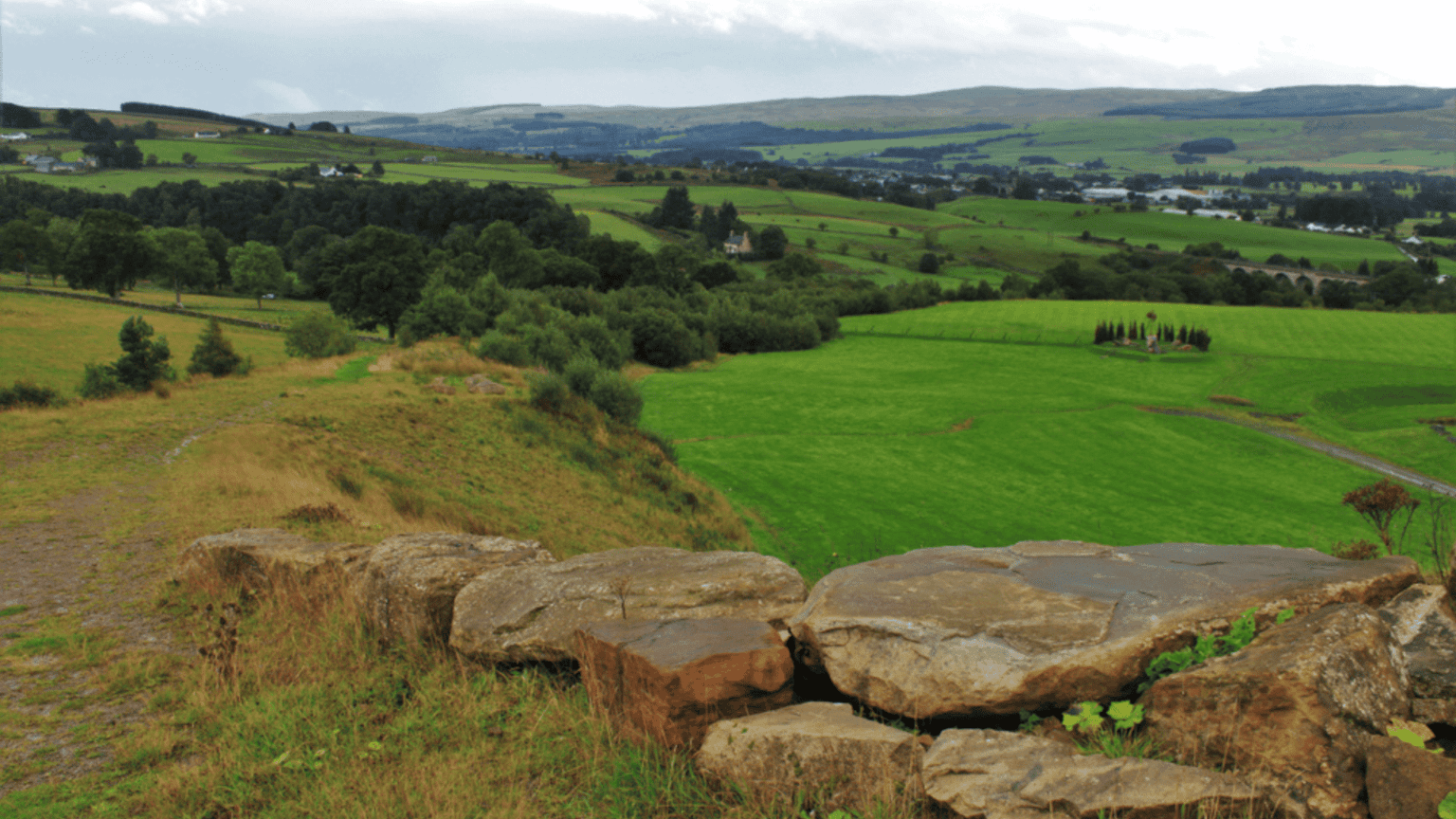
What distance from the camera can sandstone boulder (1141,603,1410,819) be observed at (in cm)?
548

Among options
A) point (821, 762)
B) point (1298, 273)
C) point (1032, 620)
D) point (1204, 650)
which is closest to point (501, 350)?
point (1032, 620)

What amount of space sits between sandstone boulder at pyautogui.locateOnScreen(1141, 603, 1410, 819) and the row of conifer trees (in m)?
99.7

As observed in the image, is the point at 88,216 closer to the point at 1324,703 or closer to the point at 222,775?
the point at 222,775

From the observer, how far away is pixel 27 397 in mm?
27562

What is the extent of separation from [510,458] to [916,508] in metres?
22.3

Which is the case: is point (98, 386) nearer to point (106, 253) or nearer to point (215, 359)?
point (215, 359)

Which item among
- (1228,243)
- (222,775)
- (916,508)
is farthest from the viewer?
(1228,243)

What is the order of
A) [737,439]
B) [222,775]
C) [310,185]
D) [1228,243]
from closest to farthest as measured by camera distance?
[222,775] < [737,439] < [310,185] < [1228,243]

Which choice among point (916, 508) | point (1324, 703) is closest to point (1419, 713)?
point (1324, 703)

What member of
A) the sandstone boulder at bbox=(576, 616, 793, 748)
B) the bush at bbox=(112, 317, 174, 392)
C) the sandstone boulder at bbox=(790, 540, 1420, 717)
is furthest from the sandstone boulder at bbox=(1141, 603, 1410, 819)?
the bush at bbox=(112, 317, 174, 392)

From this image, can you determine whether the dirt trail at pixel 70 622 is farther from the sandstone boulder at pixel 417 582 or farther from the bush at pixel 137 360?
the bush at pixel 137 360

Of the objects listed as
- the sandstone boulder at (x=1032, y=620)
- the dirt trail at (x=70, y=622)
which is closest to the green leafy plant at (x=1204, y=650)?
the sandstone boulder at (x=1032, y=620)

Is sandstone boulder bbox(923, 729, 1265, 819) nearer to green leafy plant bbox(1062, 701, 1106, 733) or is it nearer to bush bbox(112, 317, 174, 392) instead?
green leafy plant bbox(1062, 701, 1106, 733)

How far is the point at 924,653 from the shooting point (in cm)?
689
